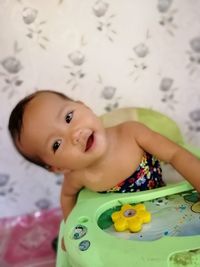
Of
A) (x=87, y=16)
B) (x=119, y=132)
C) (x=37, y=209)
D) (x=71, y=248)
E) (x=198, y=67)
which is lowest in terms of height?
(x=37, y=209)

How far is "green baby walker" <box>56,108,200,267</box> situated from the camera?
2.23 ft

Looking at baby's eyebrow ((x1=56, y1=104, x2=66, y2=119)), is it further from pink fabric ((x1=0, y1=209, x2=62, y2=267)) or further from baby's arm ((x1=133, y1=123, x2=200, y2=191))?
pink fabric ((x1=0, y1=209, x2=62, y2=267))

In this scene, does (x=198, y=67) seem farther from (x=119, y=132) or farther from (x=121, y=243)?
(x=121, y=243)

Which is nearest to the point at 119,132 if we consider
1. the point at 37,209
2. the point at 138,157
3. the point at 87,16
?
the point at 138,157

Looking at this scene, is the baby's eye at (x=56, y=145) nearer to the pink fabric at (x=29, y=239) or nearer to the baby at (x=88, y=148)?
the baby at (x=88, y=148)

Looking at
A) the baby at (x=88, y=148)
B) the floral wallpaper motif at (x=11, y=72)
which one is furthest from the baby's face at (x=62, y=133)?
the floral wallpaper motif at (x=11, y=72)

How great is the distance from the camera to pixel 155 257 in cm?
67

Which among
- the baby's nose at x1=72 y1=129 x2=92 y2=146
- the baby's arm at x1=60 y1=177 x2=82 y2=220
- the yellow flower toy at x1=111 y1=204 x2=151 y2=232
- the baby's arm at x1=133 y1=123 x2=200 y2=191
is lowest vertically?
the baby's arm at x1=60 y1=177 x2=82 y2=220

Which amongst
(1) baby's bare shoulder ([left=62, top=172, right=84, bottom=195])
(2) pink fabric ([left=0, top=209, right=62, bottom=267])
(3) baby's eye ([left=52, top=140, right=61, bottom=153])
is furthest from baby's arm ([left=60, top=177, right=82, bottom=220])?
(2) pink fabric ([left=0, top=209, right=62, bottom=267])

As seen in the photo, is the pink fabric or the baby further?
the pink fabric

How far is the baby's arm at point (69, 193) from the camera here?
972 mm

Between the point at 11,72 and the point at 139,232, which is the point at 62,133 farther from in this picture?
the point at 11,72

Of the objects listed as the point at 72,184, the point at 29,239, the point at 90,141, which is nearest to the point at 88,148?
the point at 90,141

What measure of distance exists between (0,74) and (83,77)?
0.74ft
